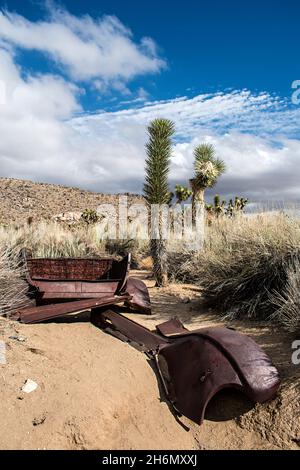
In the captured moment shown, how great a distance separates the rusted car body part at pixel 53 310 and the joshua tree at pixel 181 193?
1438 centimetres

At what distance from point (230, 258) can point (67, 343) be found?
11.5 feet

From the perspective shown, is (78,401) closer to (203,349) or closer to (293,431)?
(203,349)

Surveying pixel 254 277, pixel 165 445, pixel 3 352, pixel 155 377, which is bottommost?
pixel 165 445

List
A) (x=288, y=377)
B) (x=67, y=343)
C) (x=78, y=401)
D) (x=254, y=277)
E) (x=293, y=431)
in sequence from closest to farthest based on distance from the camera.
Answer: (x=293, y=431) → (x=78, y=401) → (x=288, y=377) → (x=67, y=343) → (x=254, y=277)

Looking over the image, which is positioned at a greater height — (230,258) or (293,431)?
(230,258)

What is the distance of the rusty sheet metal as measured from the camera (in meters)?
6.90

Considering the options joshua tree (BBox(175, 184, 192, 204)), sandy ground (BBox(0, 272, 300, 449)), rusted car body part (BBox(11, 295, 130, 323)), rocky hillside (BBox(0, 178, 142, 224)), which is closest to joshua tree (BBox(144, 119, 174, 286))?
rusted car body part (BBox(11, 295, 130, 323))

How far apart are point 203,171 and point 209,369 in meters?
10.9

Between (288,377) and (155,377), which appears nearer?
(288,377)

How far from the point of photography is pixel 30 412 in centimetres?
344

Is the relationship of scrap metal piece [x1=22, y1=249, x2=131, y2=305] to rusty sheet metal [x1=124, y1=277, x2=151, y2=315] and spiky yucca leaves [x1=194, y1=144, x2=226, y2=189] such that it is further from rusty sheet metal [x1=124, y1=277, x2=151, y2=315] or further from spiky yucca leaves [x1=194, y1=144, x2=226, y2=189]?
spiky yucca leaves [x1=194, y1=144, x2=226, y2=189]

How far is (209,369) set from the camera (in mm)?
3797
